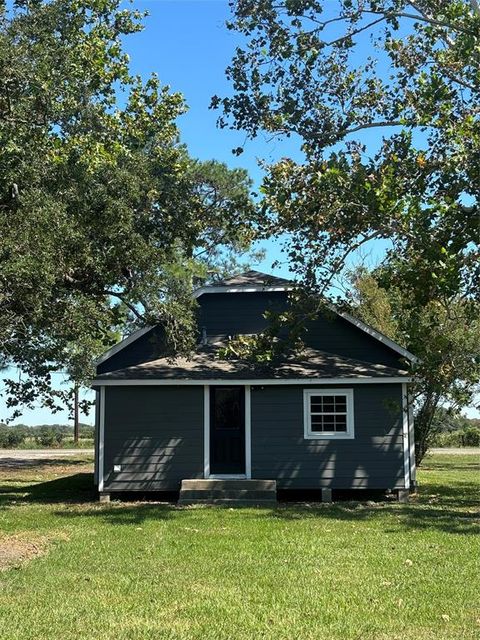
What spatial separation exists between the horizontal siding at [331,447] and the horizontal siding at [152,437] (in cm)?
141

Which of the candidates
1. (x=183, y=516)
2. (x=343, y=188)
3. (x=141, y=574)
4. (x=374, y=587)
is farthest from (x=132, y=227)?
(x=374, y=587)

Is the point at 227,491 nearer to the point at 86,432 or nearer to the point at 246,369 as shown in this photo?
the point at 246,369

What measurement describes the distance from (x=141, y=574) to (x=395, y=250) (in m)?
10.00

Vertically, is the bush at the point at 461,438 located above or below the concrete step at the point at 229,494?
below

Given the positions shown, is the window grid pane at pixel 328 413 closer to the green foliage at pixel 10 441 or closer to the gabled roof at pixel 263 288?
the gabled roof at pixel 263 288

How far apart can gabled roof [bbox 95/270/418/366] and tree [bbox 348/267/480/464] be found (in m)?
0.42

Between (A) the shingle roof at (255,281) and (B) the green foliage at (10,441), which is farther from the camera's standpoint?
(B) the green foliage at (10,441)

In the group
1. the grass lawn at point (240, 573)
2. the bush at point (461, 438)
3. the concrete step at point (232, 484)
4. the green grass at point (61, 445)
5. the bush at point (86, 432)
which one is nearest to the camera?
the grass lawn at point (240, 573)

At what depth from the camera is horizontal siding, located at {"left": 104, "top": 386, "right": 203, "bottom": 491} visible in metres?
15.0

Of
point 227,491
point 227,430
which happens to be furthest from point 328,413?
point 227,491

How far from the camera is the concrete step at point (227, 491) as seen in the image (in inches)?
561

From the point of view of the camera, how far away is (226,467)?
1566 centimetres

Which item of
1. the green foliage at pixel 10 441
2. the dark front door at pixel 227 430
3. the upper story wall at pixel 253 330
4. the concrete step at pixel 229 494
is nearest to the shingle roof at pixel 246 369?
the upper story wall at pixel 253 330

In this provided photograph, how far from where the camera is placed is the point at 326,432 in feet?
49.6
